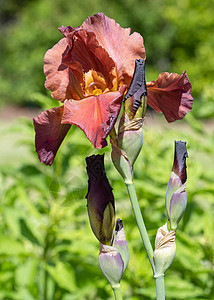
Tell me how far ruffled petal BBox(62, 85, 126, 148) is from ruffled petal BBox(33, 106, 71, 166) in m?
0.04

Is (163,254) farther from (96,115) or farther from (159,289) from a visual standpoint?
(96,115)

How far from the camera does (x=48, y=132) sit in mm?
854

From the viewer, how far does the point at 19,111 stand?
1552 cm

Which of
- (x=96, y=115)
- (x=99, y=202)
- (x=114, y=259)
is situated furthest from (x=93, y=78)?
(x=114, y=259)

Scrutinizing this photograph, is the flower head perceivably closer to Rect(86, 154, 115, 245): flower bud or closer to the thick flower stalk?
Rect(86, 154, 115, 245): flower bud

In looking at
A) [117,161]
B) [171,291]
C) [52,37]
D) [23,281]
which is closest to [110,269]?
[117,161]

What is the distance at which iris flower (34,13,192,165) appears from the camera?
2.78ft

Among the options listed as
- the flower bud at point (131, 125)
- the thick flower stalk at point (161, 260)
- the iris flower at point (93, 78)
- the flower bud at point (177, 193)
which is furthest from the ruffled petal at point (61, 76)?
the thick flower stalk at point (161, 260)

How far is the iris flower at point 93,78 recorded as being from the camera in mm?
848

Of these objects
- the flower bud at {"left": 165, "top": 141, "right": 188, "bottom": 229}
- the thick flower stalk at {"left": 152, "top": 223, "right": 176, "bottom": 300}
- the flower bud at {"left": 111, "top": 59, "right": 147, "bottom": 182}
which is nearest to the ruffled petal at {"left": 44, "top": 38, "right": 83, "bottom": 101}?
the flower bud at {"left": 111, "top": 59, "right": 147, "bottom": 182}

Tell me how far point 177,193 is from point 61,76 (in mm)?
357

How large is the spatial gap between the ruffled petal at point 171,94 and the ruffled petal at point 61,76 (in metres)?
0.16

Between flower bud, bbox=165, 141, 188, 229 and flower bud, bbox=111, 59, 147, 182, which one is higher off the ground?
flower bud, bbox=111, 59, 147, 182

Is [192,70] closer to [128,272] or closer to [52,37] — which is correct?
[52,37]
